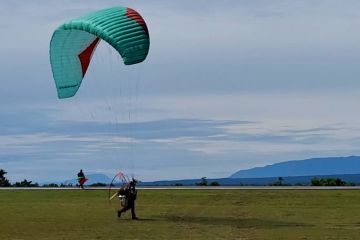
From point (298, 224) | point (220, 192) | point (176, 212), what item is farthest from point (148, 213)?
point (220, 192)

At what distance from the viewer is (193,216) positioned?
31.4m

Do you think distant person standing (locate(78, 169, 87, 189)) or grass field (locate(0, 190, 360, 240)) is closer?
grass field (locate(0, 190, 360, 240))

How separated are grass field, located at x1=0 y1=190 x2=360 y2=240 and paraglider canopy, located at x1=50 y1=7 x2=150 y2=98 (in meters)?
5.15

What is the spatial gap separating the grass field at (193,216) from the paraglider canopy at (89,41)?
5.15 m

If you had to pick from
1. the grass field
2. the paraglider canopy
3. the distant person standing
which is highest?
the paraglider canopy

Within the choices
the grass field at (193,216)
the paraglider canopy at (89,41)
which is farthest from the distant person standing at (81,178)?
the paraglider canopy at (89,41)

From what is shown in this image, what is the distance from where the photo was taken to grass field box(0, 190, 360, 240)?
83.6 feet

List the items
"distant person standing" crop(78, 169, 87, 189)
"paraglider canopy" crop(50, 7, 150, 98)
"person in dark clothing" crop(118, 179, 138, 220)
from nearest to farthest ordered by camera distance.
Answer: "paraglider canopy" crop(50, 7, 150, 98) < "person in dark clothing" crop(118, 179, 138, 220) < "distant person standing" crop(78, 169, 87, 189)

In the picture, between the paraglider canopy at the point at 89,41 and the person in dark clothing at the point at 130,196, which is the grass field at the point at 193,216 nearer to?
the person in dark clothing at the point at 130,196

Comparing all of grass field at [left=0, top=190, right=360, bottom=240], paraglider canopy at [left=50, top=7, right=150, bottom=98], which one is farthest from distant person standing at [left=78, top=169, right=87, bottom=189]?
paraglider canopy at [left=50, top=7, right=150, bottom=98]

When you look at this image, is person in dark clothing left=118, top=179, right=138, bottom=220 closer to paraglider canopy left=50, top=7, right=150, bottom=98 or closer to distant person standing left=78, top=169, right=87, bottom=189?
paraglider canopy left=50, top=7, right=150, bottom=98

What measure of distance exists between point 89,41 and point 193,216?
7.50 m

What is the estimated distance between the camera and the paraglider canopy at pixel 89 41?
2731cm

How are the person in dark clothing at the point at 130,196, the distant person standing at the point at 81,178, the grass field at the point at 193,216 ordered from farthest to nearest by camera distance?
the distant person standing at the point at 81,178 < the person in dark clothing at the point at 130,196 < the grass field at the point at 193,216
